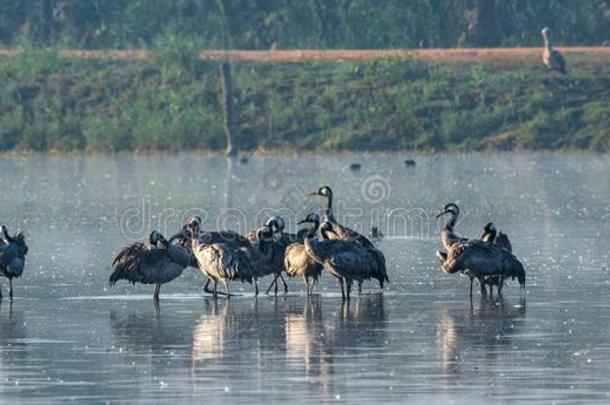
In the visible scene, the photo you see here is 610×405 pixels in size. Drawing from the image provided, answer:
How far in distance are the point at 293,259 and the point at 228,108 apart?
42272 mm

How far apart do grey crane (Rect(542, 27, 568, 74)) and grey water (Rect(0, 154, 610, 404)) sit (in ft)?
81.6

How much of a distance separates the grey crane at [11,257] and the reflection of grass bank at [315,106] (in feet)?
136

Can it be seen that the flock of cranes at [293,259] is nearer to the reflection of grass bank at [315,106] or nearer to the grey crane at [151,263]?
the grey crane at [151,263]

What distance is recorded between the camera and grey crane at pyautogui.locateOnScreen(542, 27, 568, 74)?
233 feet

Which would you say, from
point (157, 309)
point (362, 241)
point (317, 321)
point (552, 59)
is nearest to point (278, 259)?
point (362, 241)

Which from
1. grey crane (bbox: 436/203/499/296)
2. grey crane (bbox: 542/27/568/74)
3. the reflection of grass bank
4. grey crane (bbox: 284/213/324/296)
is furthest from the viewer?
grey crane (bbox: 542/27/568/74)

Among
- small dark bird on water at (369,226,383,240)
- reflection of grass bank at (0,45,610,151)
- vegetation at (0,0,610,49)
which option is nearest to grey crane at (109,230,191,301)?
small dark bird on water at (369,226,383,240)

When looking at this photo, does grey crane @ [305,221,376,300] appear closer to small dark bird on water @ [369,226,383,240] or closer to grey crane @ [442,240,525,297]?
grey crane @ [442,240,525,297]

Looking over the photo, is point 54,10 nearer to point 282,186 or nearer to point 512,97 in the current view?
point 512,97

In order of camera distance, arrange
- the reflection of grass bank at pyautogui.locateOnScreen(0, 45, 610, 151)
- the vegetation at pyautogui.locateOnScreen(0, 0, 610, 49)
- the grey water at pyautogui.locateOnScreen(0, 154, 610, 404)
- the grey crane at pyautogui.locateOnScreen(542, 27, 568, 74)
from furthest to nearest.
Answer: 1. the vegetation at pyautogui.locateOnScreen(0, 0, 610, 49)
2. the grey crane at pyautogui.locateOnScreen(542, 27, 568, 74)
3. the reflection of grass bank at pyautogui.locateOnScreen(0, 45, 610, 151)
4. the grey water at pyautogui.locateOnScreen(0, 154, 610, 404)

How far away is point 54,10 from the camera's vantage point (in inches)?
3420

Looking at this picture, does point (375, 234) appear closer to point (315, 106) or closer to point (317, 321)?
point (317, 321)

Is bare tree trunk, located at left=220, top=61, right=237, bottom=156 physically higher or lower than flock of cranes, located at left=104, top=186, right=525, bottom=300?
higher

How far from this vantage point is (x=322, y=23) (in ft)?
270
